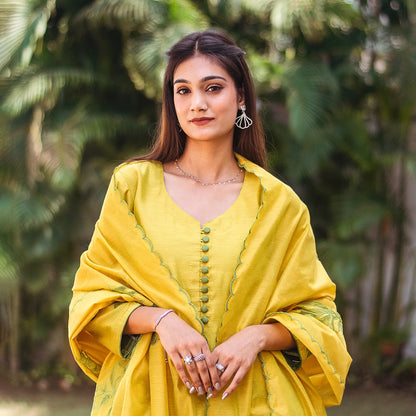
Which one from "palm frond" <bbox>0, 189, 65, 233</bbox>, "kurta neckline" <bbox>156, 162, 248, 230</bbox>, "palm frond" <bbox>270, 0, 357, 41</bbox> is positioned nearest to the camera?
"kurta neckline" <bbox>156, 162, 248, 230</bbox>

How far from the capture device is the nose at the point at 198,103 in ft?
5.69

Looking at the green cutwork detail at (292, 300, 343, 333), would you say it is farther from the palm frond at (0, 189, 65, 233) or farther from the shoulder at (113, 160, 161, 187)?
the palm frond at (0, 189, 65, 233)

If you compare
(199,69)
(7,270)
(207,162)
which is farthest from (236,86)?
(7,270)

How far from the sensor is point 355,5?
5176 mm

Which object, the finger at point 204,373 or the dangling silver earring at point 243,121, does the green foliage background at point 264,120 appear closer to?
the dangling silver earring at point 243,121

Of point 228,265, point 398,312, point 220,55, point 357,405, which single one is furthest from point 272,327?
point 398,312

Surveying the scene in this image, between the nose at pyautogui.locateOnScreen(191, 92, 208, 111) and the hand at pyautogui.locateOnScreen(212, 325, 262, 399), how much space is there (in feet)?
2.25

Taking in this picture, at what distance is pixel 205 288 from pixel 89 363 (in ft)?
1.57

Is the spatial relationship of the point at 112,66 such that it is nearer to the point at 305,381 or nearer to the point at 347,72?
the point at 347,72

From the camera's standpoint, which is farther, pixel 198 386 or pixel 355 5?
pixel 355 5

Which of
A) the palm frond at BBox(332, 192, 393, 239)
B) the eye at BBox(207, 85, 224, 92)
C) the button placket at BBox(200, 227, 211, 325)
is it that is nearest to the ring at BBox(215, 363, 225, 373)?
the button placket at BBox(200, 227, 211, 325)

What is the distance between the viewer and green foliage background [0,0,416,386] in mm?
4688

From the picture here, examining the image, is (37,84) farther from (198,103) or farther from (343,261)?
(198,103)

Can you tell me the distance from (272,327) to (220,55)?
864 millimetres
